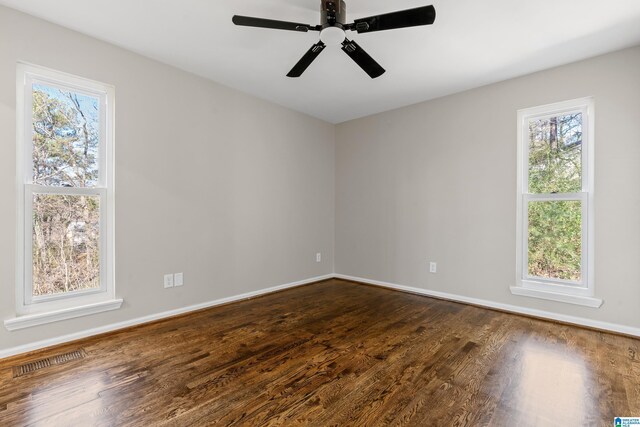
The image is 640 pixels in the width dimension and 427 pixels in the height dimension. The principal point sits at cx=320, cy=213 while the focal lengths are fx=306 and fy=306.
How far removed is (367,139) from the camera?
4605 millimetres

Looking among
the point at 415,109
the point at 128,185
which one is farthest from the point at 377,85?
the point at 128,185

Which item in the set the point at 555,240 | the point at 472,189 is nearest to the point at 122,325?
the point at 472,189

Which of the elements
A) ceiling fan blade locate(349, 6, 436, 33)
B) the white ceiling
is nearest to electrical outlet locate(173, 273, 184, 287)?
the white ceiling

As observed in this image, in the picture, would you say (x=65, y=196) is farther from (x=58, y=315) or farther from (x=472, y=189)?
(x=472, y=189)

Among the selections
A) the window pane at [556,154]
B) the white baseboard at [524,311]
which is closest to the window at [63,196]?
the white baseboard at [524,311]

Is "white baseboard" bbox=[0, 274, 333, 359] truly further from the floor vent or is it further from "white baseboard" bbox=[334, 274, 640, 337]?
"white baseboard" bbox=[334, 274, 640, 337]

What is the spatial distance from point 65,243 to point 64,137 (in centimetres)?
88

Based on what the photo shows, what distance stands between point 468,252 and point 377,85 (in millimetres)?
2225

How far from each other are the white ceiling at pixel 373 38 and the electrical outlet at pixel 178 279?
214cm

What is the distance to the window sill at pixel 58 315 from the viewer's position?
2.24 m

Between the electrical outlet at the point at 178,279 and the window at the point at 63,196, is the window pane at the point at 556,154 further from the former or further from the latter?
the window at the point at 63,196

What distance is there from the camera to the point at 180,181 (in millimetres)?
3174

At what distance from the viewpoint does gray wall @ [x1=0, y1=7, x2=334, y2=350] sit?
230cm

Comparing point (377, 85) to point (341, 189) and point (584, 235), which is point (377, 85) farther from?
point (584, 235)
